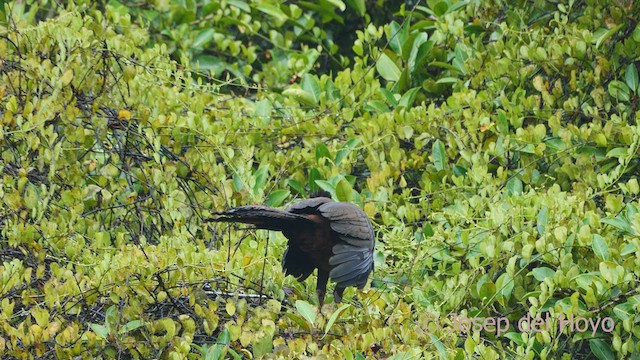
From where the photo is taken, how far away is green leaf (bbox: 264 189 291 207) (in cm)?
423

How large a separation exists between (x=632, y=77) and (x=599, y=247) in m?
1.32

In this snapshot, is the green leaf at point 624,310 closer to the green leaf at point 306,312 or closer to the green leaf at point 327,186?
the green leaf at point 306,312

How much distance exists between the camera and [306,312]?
10.9 feet

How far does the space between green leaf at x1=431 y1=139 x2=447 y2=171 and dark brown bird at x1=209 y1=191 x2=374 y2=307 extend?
118 centimetres

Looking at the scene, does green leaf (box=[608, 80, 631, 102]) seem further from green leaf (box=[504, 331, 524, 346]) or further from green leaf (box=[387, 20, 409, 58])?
green leaf (box=[504, 331, 524, 346])

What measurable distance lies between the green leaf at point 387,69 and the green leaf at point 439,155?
34.4 inches

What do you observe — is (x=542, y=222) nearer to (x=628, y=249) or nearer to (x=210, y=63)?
(x=628, y=249)

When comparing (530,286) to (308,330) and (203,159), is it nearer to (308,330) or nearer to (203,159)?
(308,330)

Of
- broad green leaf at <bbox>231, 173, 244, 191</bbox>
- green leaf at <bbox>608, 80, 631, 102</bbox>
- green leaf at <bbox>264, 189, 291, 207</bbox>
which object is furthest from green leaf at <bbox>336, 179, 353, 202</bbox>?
green leaf at <bbox>608, 80, 631, 102</bbox>

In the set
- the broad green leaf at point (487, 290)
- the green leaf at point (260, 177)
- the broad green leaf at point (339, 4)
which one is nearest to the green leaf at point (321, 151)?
the green leaf at point (260, 177)

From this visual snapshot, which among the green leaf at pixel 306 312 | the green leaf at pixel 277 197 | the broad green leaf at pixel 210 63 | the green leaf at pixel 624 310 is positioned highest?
the broad green leaf at pixel 210 63

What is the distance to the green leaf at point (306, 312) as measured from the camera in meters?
3.30

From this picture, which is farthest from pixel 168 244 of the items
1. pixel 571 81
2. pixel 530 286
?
pixel 571 81

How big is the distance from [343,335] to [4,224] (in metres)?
1.28
